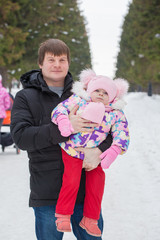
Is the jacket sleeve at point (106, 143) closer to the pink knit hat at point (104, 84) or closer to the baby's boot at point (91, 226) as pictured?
the pink knit hat at point (104, 84)

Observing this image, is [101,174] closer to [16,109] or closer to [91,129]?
[91,129]

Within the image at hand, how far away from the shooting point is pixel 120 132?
8.73 ft

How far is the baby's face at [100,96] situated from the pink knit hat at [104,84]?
3cm

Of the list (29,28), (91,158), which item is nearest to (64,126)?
(91,158)

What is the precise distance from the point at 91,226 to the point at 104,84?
1.04 metres

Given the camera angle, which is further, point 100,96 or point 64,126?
point 100,96

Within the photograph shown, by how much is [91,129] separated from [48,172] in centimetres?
46

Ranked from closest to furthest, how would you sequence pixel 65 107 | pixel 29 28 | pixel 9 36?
pixel 65 107 < pixel 9 36 < pixel 29 28

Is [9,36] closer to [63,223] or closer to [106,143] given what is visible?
[106,143]

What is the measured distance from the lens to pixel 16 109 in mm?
2732

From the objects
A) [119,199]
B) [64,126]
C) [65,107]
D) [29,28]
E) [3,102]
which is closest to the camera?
[64,126]

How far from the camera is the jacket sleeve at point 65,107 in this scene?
2.64m

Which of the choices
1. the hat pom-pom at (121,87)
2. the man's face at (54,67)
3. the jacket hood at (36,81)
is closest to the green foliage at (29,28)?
the jacket hood at (36,81)

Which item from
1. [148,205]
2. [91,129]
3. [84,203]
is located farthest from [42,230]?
[148,205]
